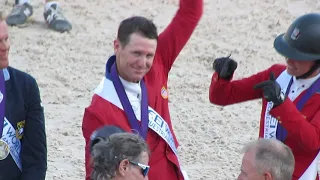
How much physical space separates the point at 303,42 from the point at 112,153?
1.71 metres

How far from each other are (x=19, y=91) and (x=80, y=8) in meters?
7.02

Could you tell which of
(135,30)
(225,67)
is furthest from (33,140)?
(225,67)

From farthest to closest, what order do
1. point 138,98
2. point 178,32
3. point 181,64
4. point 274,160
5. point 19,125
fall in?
point 181,64, point 178,32, point 138,98, point 19,125, point 274,160

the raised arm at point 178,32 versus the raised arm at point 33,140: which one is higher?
the raised arm at point 178,32

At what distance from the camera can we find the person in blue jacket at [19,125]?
4.33 m

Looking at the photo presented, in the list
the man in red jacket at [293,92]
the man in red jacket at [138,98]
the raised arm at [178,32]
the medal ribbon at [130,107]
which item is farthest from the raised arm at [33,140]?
the man in red jacket at [293,92]

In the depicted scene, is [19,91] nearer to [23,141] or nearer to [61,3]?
[23,141]

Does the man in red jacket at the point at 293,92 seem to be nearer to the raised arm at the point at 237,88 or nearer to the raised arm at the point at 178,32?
the raised arm at the point at 237,88

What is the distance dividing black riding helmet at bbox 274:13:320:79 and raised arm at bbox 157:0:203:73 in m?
0.57

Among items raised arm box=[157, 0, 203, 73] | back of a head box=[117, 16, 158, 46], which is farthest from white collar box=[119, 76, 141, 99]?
raised arm box=[157, 0, 203, 73]

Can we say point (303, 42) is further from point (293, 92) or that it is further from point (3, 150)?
point (3, 150)

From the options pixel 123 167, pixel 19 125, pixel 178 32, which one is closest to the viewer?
pixel 123 167

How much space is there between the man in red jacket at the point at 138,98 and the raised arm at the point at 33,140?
10.8 inches

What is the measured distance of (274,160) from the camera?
4.02m
